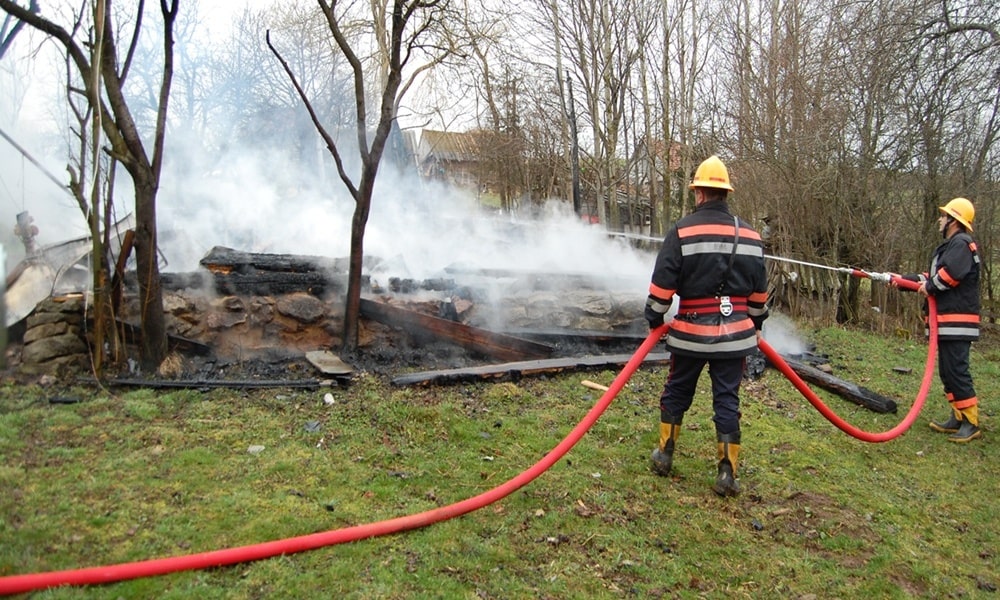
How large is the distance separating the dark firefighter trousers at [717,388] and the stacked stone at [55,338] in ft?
17.8

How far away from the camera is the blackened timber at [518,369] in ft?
19.5

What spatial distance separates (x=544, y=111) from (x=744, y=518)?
59.2 feet

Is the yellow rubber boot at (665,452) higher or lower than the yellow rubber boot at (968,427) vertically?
higher

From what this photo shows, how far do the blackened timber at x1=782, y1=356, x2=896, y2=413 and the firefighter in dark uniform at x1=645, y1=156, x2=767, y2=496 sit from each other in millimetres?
2906

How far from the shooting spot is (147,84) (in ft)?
48.3

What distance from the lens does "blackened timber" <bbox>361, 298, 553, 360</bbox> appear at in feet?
23.6

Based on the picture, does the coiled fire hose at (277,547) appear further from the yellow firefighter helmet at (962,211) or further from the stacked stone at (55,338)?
the stacked stone at (55,338)

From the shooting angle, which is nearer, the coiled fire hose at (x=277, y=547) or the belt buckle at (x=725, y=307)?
the coiled fire hose at (x=277, y=547)

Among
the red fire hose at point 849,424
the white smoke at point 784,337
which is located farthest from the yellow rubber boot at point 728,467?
the white smoke at point 784,337

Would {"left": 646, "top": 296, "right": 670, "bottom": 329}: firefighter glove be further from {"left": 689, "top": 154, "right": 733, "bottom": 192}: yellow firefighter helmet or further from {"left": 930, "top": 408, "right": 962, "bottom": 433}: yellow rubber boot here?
{"left": 930, "top": 408, "right": 962, "bottom": 433}: yellow rubber boot

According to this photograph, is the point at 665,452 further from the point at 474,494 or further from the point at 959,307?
the point at 959,307

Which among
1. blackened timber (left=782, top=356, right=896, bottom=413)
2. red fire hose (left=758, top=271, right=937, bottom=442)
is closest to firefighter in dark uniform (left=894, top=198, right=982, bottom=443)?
red fire hose (left=758, top=271, right=937, bottom=442)

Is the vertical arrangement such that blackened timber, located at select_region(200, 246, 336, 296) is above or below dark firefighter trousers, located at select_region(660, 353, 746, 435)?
above

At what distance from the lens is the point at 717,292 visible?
405cm
